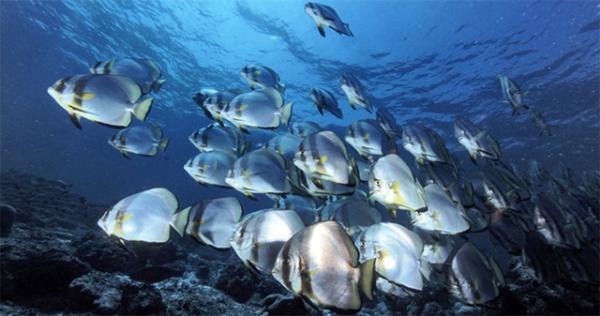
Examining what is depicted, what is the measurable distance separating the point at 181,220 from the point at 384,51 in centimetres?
1831

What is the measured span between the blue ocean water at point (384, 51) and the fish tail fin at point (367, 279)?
1206cm

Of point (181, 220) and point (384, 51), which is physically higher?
point (384, 51)

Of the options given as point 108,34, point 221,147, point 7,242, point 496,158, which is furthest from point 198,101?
point 108,34

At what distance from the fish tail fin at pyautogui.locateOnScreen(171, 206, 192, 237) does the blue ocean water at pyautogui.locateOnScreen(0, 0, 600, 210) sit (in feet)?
38.6

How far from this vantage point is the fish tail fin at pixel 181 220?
3443 millimetres

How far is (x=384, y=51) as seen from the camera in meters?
19.2

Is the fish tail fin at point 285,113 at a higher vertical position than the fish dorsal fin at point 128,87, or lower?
higher

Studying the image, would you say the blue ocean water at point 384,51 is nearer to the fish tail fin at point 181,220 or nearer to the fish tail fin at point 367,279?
the fish tail fin at point 181,220

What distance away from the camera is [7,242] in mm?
5945

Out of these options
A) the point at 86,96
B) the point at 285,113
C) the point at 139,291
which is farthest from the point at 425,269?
the point at 86,96

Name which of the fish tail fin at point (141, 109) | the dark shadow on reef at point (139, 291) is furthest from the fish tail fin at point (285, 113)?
the dark shadow on reef at point (139, 291)

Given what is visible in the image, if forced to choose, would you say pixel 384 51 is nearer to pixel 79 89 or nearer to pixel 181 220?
pixel 79 89

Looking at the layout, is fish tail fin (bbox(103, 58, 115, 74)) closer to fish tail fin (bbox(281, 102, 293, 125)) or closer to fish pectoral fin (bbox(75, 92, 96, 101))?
fish pectoral fin (bbox(75, 92, 96, 101))

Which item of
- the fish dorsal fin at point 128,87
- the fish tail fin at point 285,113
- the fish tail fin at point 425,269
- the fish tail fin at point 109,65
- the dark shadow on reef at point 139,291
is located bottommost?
the dark shadow on reef at point 139,291
